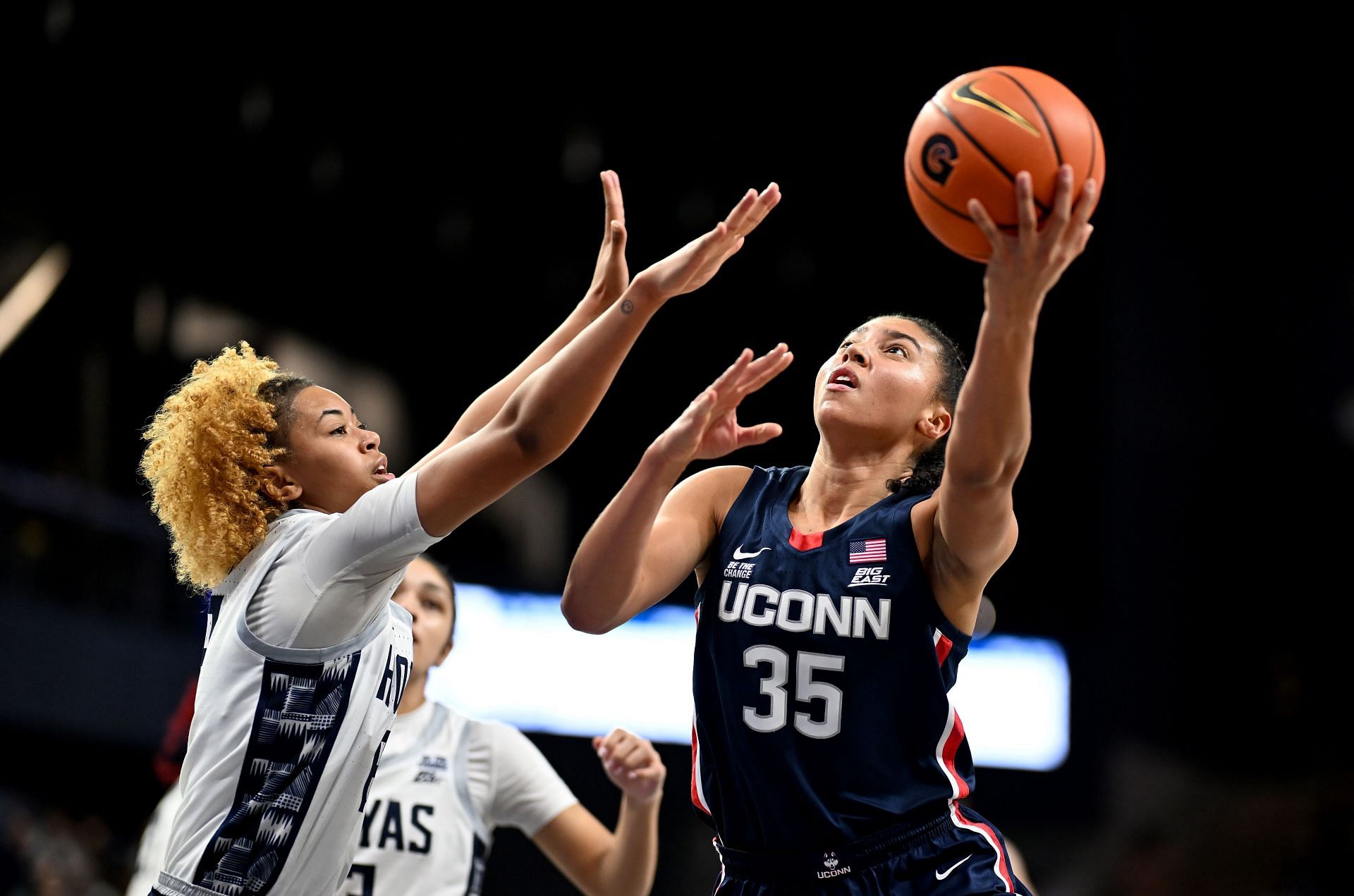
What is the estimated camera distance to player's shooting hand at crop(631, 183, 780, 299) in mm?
2734

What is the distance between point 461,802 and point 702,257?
239 cm

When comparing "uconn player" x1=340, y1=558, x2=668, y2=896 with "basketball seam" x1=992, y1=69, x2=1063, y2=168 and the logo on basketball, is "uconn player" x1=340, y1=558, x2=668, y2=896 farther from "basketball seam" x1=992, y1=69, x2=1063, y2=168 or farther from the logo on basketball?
"basketball seam" x1=992, y1=69, x2=1063, y2=168

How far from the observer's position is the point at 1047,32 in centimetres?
1271

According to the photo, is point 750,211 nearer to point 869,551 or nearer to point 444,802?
point 869,551

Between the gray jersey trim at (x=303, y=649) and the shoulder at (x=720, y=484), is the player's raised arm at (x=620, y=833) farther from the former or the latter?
the gray jersey trim at (x=303, y=649)

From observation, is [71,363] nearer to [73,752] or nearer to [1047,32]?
[73,752]

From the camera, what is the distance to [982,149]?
2686 mm

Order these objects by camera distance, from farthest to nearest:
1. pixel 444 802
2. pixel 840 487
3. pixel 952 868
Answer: pixel 444 802 < pixel 840 487 < pixel 952 868

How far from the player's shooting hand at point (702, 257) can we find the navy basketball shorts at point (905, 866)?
1252mm

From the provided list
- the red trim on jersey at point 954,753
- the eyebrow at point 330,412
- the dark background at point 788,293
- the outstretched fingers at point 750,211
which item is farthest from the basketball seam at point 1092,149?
the dark background at point 788,293

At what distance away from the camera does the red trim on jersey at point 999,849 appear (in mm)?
2787

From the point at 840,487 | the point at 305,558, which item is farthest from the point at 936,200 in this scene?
the point at 305,558

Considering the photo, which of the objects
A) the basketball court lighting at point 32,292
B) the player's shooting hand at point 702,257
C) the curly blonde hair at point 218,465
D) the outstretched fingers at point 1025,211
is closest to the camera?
the outstretched fingers at point 1025,211

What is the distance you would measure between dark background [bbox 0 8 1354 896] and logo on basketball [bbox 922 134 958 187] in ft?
34.9
